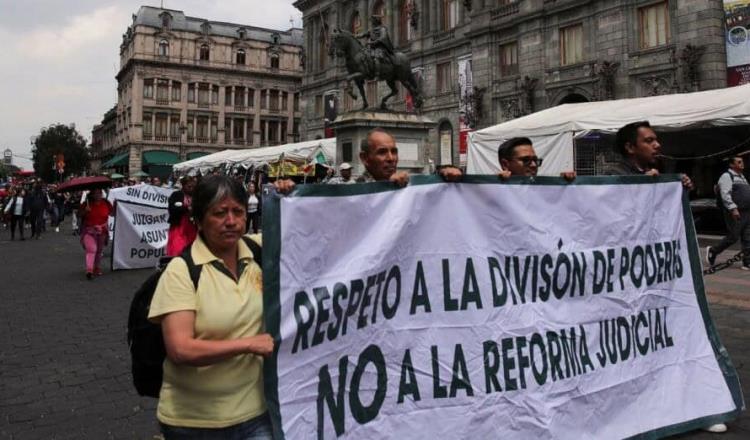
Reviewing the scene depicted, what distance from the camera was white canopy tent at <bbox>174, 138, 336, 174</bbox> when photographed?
21844mm

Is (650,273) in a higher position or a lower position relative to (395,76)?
lower

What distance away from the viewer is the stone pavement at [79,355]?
13.0 feet

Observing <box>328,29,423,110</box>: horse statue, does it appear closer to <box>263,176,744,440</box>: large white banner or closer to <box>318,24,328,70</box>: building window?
<box>263,176,744,440</box>: large white banner

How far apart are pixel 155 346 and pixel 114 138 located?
88.9 metres

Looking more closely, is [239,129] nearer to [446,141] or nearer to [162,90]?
[162,90]

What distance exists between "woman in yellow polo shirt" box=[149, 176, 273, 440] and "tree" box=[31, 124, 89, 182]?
251 ft

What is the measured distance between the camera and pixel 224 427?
81.4 inches

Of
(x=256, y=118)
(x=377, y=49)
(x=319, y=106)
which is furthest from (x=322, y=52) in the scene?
(x=377, y=49)

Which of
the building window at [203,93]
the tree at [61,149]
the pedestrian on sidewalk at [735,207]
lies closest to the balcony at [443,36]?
the pedestrian on sidewalk at [735,207]

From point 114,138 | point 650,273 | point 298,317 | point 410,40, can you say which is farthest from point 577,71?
point 114,138

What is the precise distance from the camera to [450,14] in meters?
33.4

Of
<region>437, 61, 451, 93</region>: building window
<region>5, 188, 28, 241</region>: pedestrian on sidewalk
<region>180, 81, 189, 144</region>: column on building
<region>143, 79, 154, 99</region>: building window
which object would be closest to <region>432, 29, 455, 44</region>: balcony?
<region>437, 61, 451, 93</region>: building window

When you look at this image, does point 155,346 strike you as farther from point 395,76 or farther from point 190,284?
point 395,76

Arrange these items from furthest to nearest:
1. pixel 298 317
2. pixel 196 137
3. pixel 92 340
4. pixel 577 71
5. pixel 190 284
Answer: pixel 196 137 → pixel 577 71 → pixel 92 340 → pixel 298 317 → pixel 190 284
